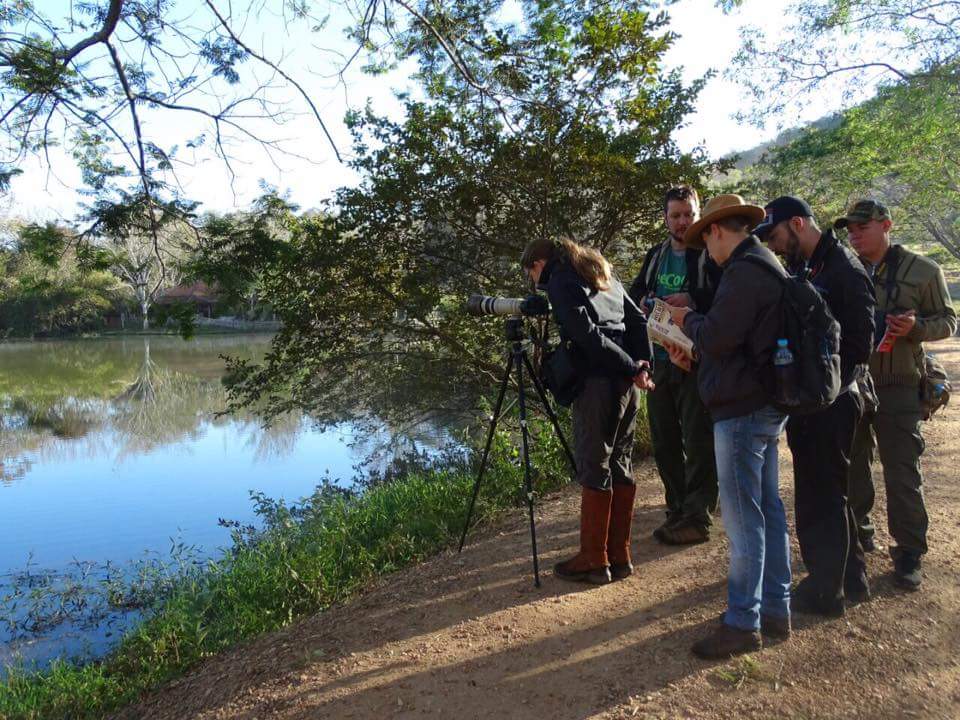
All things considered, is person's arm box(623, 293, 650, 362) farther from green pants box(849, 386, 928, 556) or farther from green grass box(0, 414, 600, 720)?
green grass box(0, 414, 600, 720)

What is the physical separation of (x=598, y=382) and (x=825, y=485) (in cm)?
109

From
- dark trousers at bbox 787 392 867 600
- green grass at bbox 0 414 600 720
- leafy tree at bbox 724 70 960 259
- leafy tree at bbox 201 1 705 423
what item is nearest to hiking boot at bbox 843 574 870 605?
dark trousers at bbox 787 392 867 600

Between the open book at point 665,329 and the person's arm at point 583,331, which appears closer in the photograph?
the open book at point 665,329

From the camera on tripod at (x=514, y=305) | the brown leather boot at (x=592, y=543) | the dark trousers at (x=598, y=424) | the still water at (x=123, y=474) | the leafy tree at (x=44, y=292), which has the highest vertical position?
the leafy tree at (x=44, y=292)

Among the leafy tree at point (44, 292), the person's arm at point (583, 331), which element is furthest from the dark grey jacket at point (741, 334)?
the leafy tree at point (44, 292)

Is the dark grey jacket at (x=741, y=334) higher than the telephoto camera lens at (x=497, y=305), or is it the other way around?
the telephoto camera lens at (x=497, y=305)

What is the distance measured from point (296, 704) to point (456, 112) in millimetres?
5843

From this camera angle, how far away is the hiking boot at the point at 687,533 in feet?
12.5

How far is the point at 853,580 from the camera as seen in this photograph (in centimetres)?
300

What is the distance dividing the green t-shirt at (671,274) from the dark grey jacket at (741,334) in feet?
3.64

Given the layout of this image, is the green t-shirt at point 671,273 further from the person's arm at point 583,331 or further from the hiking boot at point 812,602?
the hiking boot at point 812,602

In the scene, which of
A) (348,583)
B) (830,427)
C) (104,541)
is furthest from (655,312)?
(104,541)

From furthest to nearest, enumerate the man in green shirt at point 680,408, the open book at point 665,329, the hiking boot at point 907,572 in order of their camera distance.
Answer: the man in green shirt at point 680,408
the hiking boot at point 907,572
the open book at point 665,329

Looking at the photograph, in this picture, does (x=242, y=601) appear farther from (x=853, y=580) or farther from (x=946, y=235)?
(x=946, y=235)
